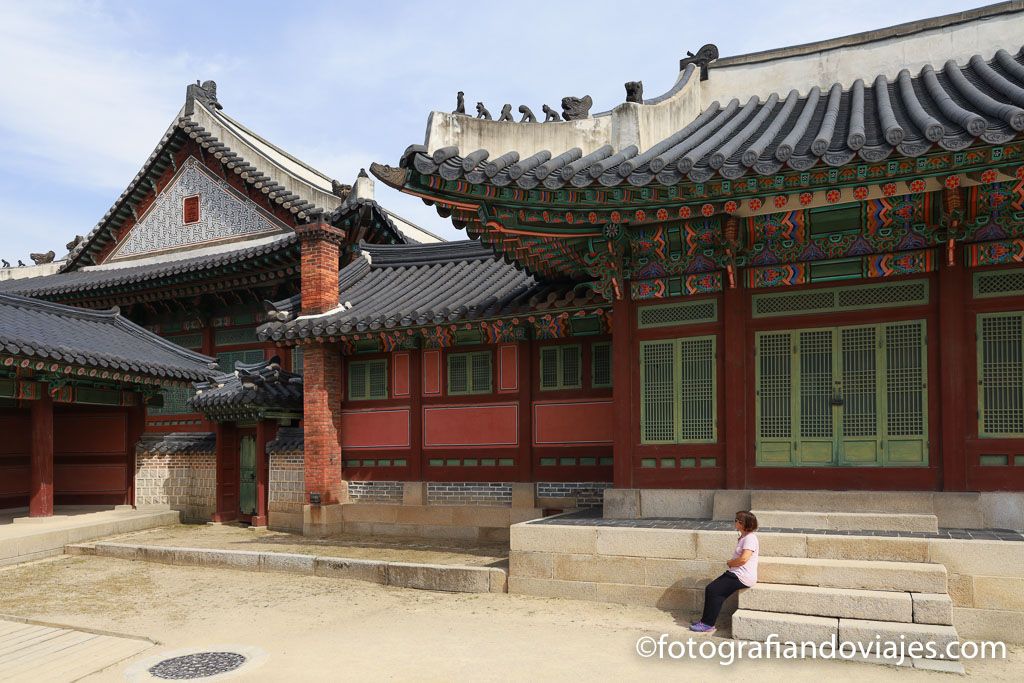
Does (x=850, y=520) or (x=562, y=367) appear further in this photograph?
(x=562, y=367)

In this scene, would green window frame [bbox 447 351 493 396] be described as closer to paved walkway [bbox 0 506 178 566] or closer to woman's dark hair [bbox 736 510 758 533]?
woman's dark hair [bbox 736 510 758 533]

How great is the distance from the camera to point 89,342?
54.3 feet

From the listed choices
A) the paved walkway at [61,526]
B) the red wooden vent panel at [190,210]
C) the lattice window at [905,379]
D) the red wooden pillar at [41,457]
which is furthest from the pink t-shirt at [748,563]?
the red wooden vent panel at [190,210]

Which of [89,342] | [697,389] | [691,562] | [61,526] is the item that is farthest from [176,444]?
[691,562]

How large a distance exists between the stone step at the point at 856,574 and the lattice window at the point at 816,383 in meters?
1.95

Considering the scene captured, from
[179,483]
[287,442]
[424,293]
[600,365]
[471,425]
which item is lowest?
[179,483]

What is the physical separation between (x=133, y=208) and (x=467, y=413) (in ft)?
47.7

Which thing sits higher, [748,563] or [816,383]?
[816,383]

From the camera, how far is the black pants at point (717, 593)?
7.61 meters

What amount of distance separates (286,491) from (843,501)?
10.4m

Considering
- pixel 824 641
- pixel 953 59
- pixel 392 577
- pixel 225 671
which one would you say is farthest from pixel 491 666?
pixel 953 59

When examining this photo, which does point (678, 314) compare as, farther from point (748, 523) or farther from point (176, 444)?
Answer: point (176, 444)

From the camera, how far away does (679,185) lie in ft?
28.1

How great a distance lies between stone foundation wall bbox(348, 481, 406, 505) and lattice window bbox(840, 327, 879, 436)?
817 cm
